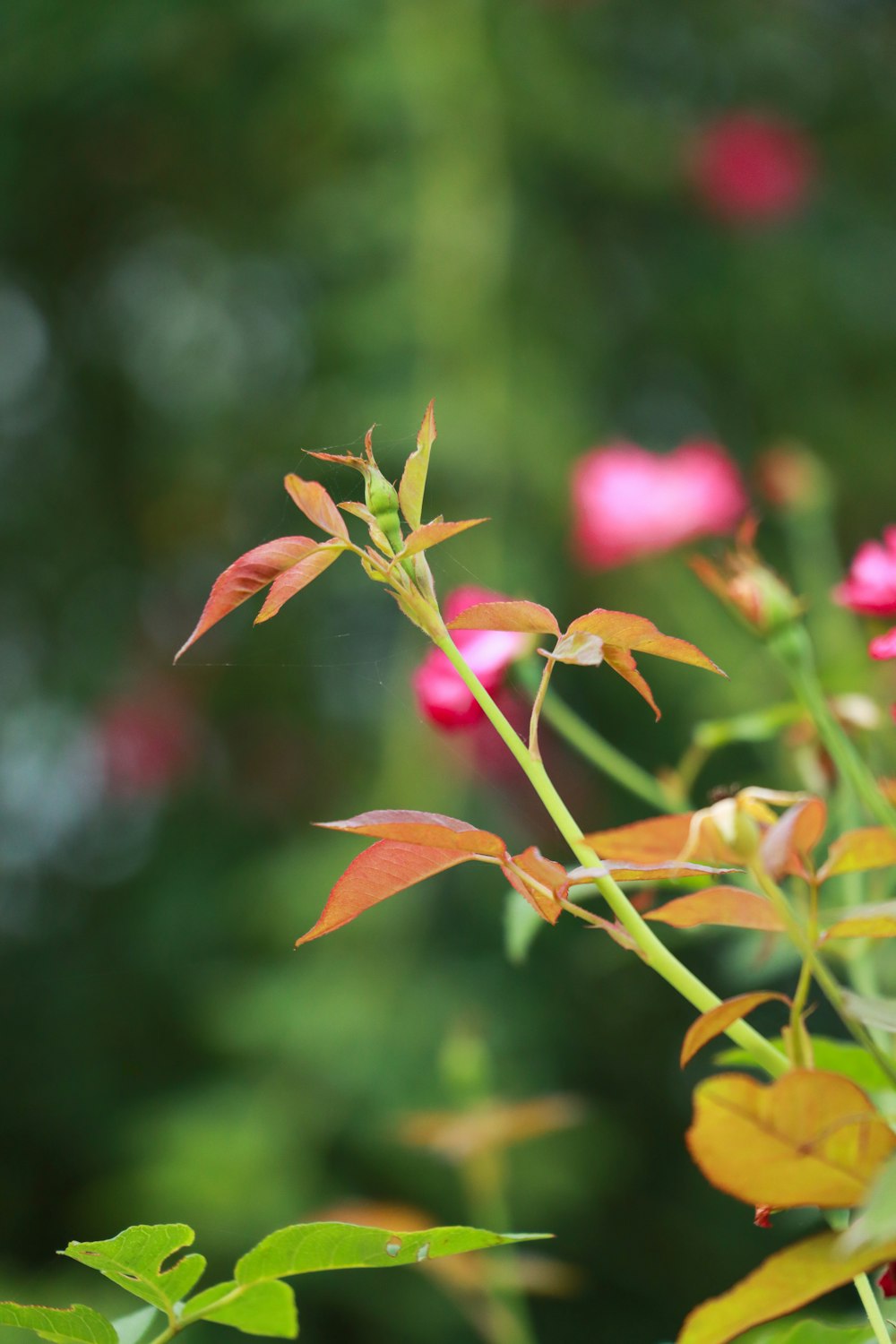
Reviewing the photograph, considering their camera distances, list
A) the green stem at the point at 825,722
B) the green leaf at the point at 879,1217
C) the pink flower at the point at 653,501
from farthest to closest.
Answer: the pink flower at the point at 653,501, the green stem at the point at 825,722, the green leaf at the point at 879,1217

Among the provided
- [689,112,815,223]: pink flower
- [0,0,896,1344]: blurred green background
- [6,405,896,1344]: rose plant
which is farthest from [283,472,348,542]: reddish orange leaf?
[689,112,815,223]: pink flower

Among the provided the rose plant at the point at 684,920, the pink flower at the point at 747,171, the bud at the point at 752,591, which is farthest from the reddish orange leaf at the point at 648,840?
the pink flower at the point at 747,171

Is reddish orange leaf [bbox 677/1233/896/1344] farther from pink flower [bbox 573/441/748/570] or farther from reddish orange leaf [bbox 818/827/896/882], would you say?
pink flower [bbox 573/441/748/570]

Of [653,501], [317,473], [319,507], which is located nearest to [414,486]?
[319,507]

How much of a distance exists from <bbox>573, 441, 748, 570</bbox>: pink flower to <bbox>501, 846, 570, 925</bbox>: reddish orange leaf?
445mm

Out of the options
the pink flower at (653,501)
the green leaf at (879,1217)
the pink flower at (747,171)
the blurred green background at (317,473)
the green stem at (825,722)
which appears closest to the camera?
the green leaf at (879,1217)

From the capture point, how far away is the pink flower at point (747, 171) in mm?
1449

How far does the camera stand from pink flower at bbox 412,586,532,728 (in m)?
0.28

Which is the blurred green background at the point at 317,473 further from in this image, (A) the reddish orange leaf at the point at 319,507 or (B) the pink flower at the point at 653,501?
(A) the reddish orange leaf at the point at 319,507

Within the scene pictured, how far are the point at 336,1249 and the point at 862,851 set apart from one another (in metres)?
0.08

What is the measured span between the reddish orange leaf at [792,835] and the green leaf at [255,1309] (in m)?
0.08

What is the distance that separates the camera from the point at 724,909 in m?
0.15

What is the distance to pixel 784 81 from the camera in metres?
1.59

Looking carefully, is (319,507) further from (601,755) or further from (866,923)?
(601,755)
